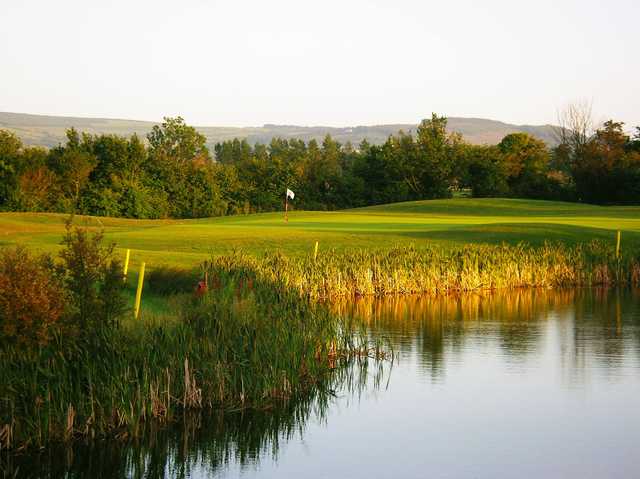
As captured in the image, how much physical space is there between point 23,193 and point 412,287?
34922 millimetres

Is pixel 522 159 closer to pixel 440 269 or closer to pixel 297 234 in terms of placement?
pixel 297 234

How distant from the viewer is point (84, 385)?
13438 mm

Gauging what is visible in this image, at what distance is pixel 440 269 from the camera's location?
98.4ft

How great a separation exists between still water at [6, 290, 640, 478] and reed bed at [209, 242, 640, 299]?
167 inches

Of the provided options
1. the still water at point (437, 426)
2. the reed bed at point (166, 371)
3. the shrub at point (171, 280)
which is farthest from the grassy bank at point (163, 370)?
the shrub at point (171, 280)

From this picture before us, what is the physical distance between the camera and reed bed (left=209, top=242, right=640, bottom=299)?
Answer: 26219 millimetres

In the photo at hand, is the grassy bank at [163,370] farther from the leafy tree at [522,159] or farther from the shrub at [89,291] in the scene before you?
the leafy tree at [522,159]

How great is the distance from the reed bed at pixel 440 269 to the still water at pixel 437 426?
423 cm

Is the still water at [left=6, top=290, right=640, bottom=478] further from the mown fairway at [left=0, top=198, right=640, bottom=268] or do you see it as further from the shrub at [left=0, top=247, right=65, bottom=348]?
the mown fairway at [left=0, top=198, right=640, bottom=268]

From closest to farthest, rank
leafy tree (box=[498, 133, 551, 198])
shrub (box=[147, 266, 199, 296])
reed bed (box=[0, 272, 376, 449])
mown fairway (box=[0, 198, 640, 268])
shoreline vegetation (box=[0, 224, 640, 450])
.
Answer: reed bed (box=[0, 272, 376, 449]) → shoreline vegetation (box=[0, 224, 640, 450]) → shrub (box=[147, 266, 199, 296]) → mown fairway (box=[0, 198, 640, 268]) → leafy tree (box=[498, 133, 551, 198])

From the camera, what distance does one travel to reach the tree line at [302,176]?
203ft

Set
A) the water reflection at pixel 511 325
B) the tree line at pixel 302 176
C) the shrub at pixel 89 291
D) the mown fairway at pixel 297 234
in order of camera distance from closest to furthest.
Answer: the shrub at pixel 89 291, the water reflection at pixel 511 325, the mown fairway at pixel 297 234, the tree line at pixel 302 176

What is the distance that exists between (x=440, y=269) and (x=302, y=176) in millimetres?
48586

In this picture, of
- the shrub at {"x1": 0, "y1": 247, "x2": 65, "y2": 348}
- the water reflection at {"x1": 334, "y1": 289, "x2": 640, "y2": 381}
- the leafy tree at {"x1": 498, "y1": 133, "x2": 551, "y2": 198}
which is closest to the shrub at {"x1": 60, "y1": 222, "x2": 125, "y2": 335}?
the shrub at {"x1": 0, "y1": 247, "x2": 65, "y2": 348}
